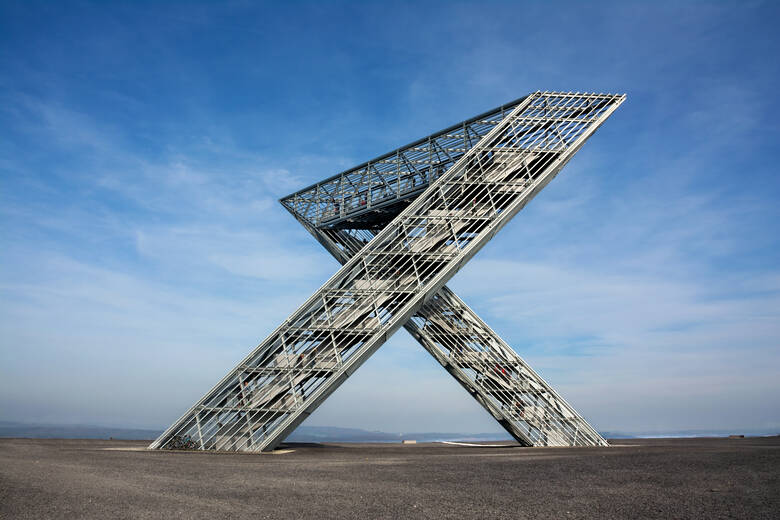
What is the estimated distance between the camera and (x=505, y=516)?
6992 mm

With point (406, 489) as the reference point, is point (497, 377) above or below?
above

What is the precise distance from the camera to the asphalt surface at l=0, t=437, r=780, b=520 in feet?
23.9

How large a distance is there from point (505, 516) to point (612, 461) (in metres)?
7.13

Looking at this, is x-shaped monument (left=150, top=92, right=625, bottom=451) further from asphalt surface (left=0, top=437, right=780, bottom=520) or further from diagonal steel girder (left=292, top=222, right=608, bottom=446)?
asphalt surface (left=0, top=437, right=780, bottom=520)

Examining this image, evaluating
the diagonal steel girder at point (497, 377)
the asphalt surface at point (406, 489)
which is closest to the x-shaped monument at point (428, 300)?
the diagonal steel girder at point (497, 377)

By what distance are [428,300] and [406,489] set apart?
13.2 metres

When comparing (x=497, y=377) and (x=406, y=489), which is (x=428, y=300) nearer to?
(x=497, y=377)

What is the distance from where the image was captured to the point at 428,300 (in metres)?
22.1

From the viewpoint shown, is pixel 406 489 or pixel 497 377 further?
pixel 497 377

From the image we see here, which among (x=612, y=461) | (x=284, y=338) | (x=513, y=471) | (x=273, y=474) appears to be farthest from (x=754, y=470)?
(x=284, y=338)

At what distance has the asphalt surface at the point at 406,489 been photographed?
7285 millimetres

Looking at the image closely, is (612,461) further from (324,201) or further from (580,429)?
(324,201)

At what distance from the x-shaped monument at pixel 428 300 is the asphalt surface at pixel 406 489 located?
249 inches

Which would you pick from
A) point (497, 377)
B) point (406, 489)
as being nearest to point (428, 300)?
point (497, 377)
